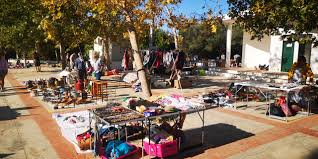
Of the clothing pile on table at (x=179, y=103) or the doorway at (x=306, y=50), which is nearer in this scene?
the clothing pile on table at (x=179, y=103)

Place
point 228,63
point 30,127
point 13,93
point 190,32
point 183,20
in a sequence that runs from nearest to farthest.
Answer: point 30,127
point 13,93
point 183,20
point 228,63
point 190,32

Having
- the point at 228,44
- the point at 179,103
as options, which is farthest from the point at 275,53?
the point at 179,103

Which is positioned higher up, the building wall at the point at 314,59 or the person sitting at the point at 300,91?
the building wall at the point at 314,59

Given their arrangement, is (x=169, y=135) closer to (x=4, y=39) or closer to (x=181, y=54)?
(x=181, y=54)

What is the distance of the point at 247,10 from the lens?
9.37 metres

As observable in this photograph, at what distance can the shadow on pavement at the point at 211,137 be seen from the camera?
6.78 metres

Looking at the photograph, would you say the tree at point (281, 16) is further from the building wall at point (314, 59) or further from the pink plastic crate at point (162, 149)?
the building wall at point (314, 59)

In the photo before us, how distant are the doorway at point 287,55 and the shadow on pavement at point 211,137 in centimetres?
1434

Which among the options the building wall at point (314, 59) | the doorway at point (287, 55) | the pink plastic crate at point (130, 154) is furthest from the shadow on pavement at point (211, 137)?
the doorway at point (287, 55)

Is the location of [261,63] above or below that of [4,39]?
below

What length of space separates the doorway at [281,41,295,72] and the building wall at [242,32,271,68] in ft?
6.99

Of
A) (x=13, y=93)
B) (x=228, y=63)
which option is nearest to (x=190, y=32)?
(x=228, y=63)

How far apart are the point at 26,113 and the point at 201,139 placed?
5.80 meters

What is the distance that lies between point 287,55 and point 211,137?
15688 millimetres
